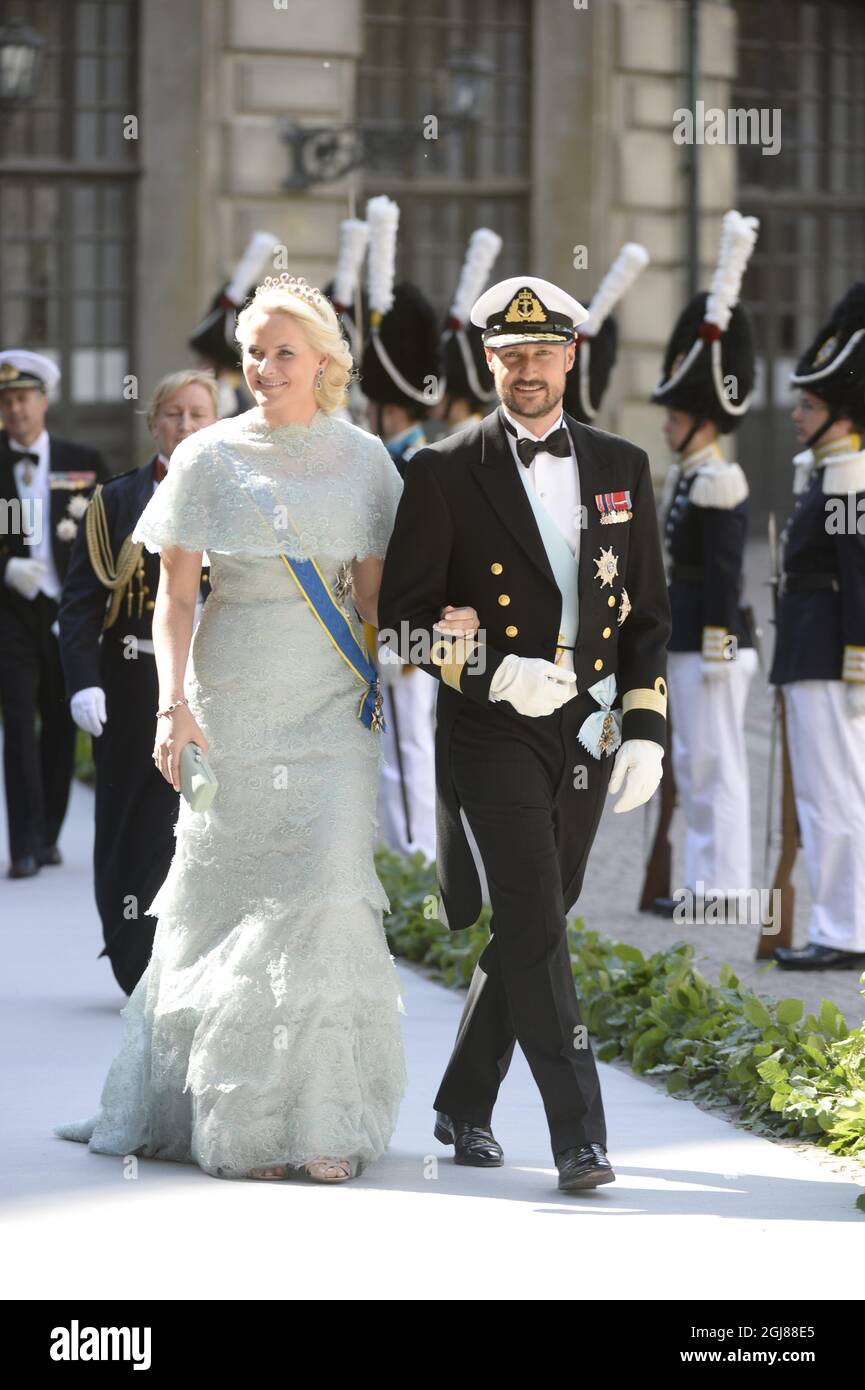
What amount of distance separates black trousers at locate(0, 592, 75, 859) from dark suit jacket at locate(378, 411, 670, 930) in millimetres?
5061

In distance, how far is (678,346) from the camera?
1005cm

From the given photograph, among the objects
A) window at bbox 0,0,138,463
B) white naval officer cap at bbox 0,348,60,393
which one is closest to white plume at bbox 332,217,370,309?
white naval officer cap at bbox 0,348,60,393

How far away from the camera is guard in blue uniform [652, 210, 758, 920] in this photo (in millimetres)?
9375

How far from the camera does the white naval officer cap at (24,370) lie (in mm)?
10531

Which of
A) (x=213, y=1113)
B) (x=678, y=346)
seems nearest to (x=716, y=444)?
(x=678, y=346)

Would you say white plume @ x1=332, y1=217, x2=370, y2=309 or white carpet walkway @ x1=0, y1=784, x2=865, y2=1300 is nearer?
white carpet walkway @ x1=0, y1=784, x2=865, y2=1300

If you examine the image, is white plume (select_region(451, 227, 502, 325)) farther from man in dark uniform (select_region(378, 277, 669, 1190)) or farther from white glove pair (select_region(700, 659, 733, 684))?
man in dark uniform (select_region(378, 277, 669, 1190))

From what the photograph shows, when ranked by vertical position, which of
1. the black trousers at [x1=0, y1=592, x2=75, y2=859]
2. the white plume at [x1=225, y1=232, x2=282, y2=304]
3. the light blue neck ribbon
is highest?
the white plume at [x1=225, y1=232, x2=282, y2=304]

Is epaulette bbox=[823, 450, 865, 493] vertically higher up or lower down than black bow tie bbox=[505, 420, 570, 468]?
lower down

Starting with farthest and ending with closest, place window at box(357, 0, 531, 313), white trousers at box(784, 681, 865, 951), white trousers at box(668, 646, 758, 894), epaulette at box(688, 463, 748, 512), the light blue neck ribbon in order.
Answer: window at box(357, 0, 531, 313) → the light blue neck ribbon → white trousers at box(668, 646, 758, 894) → epaulette at box(688, 463, 748, 512) → white trousers at box(784, 681, 865, 951)

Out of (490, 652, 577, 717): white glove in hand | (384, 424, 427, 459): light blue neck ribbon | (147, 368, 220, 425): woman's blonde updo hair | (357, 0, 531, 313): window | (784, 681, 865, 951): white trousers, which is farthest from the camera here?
(357, 0, 531, 313): window

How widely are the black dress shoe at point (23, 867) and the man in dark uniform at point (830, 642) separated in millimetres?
3314

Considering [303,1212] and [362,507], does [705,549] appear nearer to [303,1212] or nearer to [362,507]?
[362,507]

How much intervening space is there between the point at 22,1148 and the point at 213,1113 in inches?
25.0
